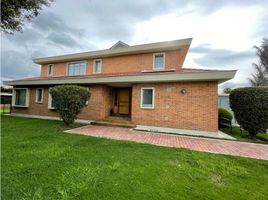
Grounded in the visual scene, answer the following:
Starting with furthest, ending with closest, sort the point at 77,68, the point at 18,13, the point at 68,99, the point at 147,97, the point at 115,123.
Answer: the point at 77,68 → the point at 115,123 → the point at 147,97 → the point at 68,99 → the point at 18,13

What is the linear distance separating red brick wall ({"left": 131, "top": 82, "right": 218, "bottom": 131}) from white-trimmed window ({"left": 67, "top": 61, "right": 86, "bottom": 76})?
25.0 ft

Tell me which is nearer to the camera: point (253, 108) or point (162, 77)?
point (253, 108)

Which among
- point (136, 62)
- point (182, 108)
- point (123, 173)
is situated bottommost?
point (123, 173)

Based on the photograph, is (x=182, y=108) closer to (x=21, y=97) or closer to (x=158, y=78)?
(x=158, y=78)

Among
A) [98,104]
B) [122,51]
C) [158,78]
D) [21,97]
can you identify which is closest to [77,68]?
[122,51]

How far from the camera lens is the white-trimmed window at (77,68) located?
14.7 m

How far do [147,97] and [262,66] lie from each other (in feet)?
87.9

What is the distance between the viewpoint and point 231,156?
5.10 metres

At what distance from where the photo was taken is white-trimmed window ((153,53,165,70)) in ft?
39.1

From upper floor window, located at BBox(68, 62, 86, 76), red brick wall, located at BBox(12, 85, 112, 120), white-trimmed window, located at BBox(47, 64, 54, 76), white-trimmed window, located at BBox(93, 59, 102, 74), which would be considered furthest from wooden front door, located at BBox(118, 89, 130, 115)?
white-trimmed window, located at BBox(47, 64, 54, 76)

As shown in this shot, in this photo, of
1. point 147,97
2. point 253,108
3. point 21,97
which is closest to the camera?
point 253,108

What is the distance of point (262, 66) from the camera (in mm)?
25094

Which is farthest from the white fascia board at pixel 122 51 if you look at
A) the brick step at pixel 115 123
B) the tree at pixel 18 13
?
the brick step at pixel 115 123

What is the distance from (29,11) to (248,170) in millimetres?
12387
